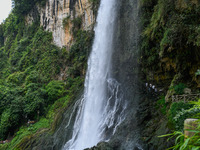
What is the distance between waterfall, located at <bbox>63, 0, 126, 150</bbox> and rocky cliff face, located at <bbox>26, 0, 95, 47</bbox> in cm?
272

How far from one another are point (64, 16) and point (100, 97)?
48.7 ft

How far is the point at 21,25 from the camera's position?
35.0m

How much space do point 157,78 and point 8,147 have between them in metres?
13.9

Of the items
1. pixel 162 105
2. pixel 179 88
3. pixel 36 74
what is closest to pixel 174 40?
pixel 179 88

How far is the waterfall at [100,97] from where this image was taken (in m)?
11.0

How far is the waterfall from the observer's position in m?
11.0

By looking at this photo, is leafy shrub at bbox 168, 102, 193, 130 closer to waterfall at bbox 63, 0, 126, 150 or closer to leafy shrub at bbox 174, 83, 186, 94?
leafy shrub at bbox 174, 83, 186, 94

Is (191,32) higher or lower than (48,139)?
higher

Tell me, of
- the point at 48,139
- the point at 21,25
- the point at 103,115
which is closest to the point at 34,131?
the point at 48,139

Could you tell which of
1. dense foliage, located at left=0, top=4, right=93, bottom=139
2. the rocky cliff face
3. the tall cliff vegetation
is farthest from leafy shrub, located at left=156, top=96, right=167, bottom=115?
the rocky cliff face

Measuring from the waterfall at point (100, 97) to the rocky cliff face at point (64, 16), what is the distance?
2720 millimetres

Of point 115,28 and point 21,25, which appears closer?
point 115,28

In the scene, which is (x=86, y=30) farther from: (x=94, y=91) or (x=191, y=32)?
(x=191, y=32)

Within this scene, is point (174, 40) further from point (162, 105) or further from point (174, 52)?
point (162, 105)
